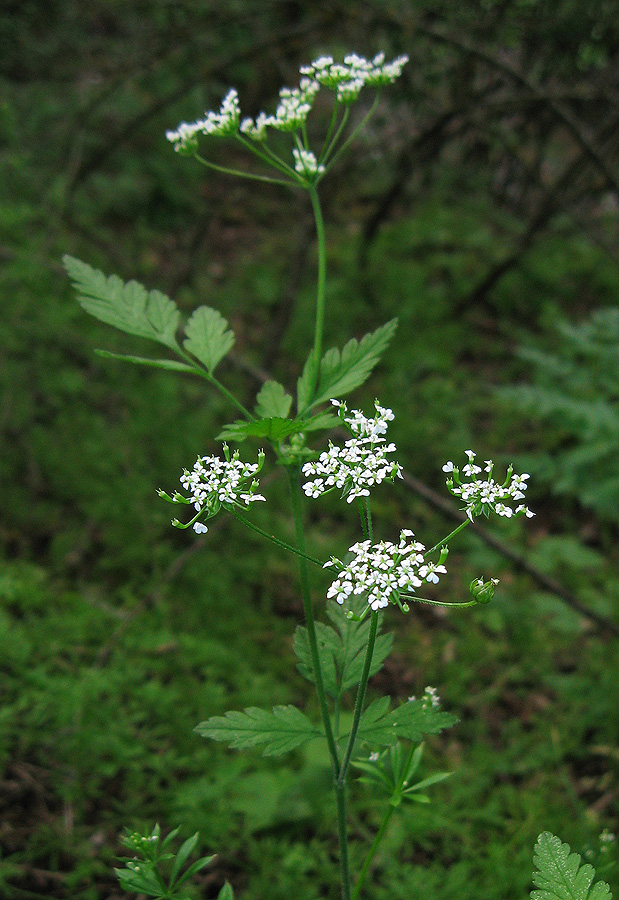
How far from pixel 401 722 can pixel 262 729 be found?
0.36m

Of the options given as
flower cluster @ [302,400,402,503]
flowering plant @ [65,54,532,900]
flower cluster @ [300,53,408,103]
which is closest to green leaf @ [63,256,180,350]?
flowering plant @ [65,54,532,900]

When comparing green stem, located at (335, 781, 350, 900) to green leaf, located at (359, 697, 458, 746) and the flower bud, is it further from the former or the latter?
the flower bud

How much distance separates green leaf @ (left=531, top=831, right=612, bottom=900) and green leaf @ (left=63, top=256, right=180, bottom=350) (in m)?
1.66

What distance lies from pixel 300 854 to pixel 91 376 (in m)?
3.59

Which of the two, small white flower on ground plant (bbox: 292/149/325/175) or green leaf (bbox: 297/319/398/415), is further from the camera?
small white flower on ground plant (bbox: 292/149/325/175)

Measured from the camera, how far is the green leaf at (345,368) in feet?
5.56

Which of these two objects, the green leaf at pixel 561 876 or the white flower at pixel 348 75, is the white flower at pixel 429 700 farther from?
the white flower at pixel 348 75

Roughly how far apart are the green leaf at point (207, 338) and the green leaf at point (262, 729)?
955 mm

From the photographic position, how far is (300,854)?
259 centimetres

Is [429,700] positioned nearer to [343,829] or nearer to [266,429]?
[343,829]

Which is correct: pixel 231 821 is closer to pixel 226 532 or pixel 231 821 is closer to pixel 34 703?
pixel 34 703

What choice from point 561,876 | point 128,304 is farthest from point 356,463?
point 561,876

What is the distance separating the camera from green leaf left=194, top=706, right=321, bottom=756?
161cm

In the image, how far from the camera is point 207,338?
193 centimetres
